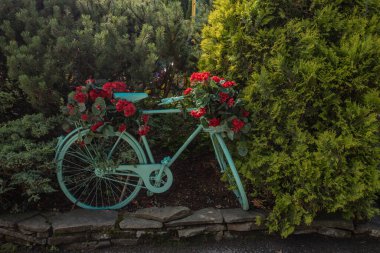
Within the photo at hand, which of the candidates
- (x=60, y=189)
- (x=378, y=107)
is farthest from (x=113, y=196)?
(x=378, y=107)

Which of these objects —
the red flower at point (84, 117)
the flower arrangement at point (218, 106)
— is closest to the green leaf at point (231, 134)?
the flower arrangement at point (218, 106)

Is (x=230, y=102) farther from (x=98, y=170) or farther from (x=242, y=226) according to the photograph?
(x=98, y=170)

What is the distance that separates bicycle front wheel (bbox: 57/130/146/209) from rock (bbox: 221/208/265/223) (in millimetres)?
801

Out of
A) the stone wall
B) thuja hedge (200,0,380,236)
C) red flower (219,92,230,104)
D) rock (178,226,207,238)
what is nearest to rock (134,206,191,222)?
the stone wall

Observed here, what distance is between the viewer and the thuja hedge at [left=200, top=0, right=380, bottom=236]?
99.7 inches

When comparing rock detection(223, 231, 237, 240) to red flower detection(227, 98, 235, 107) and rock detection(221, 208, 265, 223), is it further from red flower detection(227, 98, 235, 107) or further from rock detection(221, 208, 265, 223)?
red flower detection(227, 98, 235, 107)

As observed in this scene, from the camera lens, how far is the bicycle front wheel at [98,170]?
2.94 meters

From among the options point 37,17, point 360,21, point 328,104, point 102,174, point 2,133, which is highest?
point 360,21

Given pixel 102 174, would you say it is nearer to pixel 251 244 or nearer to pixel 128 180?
pixel 128 180

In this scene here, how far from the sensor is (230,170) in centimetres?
302

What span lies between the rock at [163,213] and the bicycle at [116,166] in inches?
6.7

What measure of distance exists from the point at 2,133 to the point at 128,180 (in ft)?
3.71

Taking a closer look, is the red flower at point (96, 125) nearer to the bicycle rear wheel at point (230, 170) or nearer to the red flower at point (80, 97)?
the red flower at point (80, 97)

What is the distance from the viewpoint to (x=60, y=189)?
3176mm
